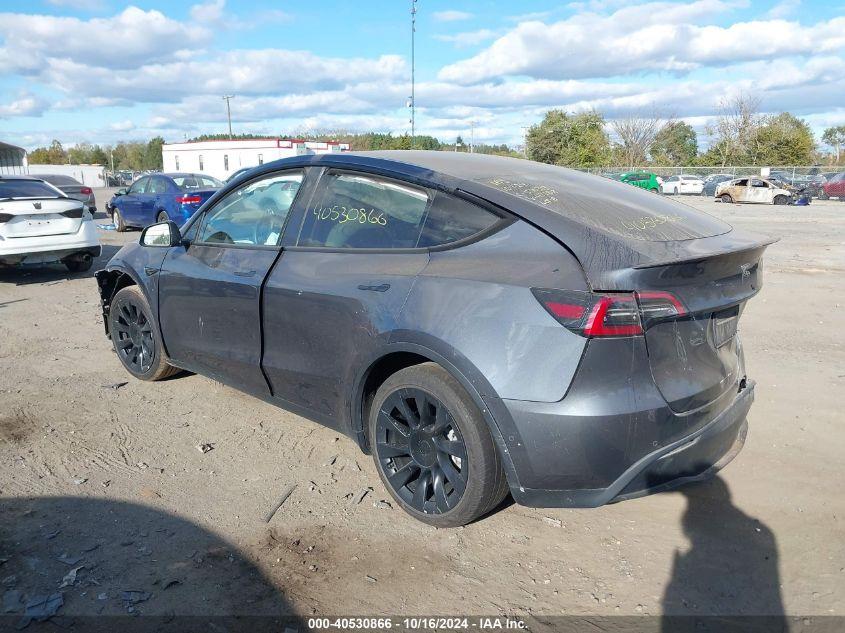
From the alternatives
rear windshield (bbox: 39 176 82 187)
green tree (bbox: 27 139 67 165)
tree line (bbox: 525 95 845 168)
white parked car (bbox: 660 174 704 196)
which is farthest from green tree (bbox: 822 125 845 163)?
green tree (bbox: 27 139 67 165)

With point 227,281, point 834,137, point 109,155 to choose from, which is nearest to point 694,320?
point 227,281

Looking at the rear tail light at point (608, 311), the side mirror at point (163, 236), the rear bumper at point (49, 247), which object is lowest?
the rear bumper at point (49, 247)

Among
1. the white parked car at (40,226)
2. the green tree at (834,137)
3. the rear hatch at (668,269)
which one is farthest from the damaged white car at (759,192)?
the green tree at (834,137)

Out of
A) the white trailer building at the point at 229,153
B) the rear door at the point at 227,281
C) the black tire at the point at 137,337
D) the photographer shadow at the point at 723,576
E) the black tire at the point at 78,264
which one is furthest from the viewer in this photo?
the white trailer building at the point at 229,153

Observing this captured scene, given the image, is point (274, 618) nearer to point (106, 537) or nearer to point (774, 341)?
point (106, 537)

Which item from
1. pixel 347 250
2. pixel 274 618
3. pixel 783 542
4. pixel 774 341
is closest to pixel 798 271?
pixel 774 341

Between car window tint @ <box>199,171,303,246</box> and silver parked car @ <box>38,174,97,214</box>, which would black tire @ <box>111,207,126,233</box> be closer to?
silver parked car @ <box>38,174,97,214</box>

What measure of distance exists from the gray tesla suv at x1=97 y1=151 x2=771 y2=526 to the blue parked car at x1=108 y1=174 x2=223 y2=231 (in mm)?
11093

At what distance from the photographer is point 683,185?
41969 millimetres

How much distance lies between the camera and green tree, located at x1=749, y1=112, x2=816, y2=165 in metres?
54.6

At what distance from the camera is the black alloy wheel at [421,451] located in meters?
3.03

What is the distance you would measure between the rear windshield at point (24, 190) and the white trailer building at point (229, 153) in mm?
31942

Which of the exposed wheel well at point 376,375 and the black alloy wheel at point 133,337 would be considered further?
the black alloy wheel at point 133,337

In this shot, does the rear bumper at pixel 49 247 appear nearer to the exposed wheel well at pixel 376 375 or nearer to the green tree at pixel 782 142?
the exposed wheel well at pixel 376 375
